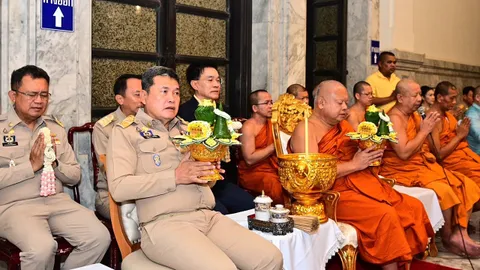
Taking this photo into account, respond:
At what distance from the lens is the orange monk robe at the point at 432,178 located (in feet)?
16.5

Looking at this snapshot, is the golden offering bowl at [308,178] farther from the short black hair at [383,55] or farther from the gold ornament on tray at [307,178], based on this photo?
the short black hair at [383,55]

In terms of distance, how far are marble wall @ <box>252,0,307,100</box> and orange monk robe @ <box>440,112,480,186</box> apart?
171cm

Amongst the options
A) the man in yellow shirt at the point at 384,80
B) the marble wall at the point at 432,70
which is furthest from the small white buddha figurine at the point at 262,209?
the marble wall at the point at 432,70

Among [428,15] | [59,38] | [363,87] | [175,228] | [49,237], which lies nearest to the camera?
[175,228]

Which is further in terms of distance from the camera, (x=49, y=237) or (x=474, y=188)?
(x=474, y=188)

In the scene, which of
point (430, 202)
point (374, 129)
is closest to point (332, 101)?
point (374, 129)

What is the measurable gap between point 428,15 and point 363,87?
326cm

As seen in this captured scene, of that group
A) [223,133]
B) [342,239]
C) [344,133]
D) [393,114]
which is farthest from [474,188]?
[223,133]

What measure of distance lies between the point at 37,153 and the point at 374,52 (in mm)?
5223

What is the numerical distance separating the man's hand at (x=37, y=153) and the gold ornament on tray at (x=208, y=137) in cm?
98

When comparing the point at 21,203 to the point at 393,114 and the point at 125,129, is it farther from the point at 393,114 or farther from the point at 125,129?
the point at 393,114

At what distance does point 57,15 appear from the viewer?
14.0ft

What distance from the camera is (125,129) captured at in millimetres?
3025

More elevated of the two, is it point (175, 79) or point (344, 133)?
point (175, 79)
